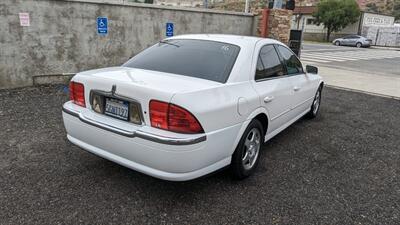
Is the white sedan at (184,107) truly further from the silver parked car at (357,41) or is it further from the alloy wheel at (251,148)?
the silver parked car at (357,41)

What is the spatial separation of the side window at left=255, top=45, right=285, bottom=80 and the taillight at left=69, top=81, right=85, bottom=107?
5.91 ft

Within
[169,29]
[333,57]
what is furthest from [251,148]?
[333,57]

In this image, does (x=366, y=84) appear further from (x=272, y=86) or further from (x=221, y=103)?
(x=221, y=103)

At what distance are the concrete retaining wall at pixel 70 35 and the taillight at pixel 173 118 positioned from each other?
18.2 ft

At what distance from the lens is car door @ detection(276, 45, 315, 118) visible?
14.3 feet

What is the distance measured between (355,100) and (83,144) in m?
6.85

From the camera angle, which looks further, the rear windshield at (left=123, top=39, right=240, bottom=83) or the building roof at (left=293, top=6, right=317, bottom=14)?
the building roof at (left=293, top=6, right=317, bottom=14)

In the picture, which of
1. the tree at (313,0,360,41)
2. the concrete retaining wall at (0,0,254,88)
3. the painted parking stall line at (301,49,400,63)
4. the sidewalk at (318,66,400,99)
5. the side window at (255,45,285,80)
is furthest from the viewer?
the tree at (313,0,360,41)

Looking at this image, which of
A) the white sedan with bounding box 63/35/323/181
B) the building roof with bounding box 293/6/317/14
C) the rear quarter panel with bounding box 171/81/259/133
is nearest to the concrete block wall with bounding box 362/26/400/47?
the building roof with bounding box 293/6/317/14

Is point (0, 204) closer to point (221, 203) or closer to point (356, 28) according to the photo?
point (221, 203)

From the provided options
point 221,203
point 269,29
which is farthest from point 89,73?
point 269,29

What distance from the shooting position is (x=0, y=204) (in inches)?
109

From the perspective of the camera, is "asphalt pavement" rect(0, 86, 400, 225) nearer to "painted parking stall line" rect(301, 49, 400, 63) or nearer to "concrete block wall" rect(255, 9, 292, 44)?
"concrete block wall" rect(255, 9, 292, 44)

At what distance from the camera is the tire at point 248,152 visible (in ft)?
10.3
